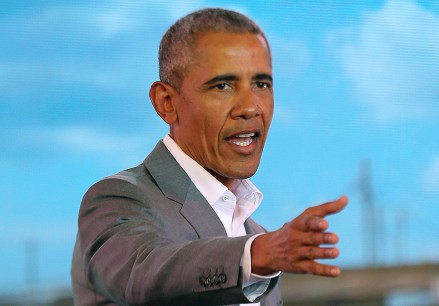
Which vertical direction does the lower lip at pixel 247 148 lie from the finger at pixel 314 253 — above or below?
above

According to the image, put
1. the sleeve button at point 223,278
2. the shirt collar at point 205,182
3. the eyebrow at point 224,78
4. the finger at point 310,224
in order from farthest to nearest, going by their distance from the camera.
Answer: the shirt collar at point 205,182 → the eyebrow at point 224,78 → the sleeve button at point 223,278 → the finger at point 310,224

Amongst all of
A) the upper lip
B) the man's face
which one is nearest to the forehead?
the man's face

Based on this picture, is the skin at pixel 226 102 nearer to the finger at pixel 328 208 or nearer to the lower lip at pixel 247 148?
the lower lip at pixel 247 148

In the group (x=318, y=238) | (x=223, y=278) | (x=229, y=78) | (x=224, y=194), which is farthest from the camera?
(x=224, y=194)

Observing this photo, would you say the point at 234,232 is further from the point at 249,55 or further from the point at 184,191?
the point at 249,55

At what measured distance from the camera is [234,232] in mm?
1740

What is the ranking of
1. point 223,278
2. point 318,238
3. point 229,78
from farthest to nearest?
point 229,78 → point 223,278 → point 318,238

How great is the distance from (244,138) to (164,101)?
0.20m

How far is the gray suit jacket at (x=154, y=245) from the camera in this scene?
1.28 metres

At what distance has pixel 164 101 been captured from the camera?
1.71 meters

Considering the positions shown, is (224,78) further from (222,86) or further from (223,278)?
(223,278)

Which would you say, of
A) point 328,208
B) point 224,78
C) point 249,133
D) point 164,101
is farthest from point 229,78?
point 328,208

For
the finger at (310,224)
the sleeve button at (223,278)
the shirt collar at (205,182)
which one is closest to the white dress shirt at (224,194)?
the shirt collar at (205,182)

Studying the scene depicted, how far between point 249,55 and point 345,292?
9.19 feet
